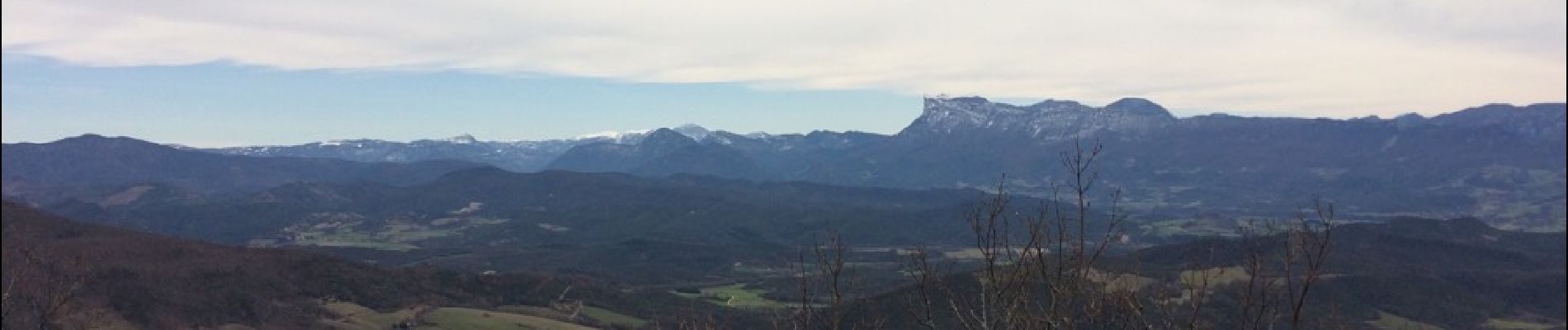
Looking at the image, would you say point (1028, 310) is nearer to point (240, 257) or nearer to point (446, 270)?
point (240, 257)

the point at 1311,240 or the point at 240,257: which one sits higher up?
the point at 1311,240

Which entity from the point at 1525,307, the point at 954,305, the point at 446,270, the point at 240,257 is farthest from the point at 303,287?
the point at 1525,307

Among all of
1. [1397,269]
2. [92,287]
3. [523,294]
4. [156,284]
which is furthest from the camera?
[1397,269]

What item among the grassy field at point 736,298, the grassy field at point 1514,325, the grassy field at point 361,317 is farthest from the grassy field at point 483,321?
the grassy field at point 1514,325

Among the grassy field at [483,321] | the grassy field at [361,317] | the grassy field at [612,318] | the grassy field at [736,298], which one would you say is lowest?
the grassy field at [736,298]

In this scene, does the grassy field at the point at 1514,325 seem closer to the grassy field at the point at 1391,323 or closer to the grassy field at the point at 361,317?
the grassy field at the point at 1391,323

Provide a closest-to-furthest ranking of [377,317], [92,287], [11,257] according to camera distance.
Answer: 1. [11,257]
2. [92,287]
3. [377,317]

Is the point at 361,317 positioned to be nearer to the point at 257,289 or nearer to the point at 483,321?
the point at 257,289
